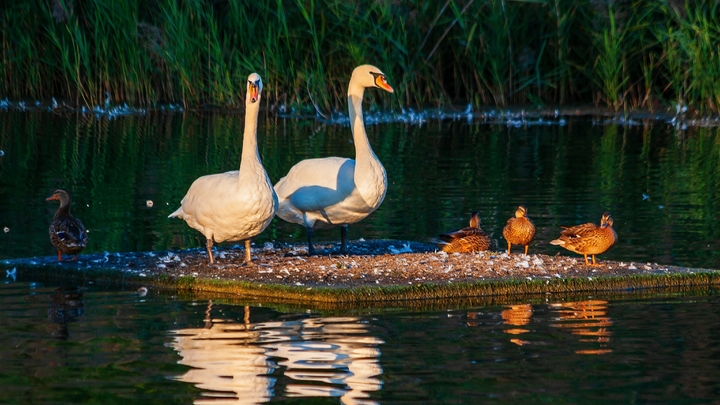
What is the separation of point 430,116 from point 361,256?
17.1m

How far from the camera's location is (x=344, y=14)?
27812mm

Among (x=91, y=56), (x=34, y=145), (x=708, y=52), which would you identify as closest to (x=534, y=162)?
(x=708, y=52)

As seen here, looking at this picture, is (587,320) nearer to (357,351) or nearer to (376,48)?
(357,351)

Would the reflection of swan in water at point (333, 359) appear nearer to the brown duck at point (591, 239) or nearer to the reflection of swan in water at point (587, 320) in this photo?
the reflection of swan in water at point (587, 320)

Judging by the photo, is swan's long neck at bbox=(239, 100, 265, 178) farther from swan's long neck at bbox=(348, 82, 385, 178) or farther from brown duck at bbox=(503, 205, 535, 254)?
brown duck at bbox=(503, 205, 535, 254)

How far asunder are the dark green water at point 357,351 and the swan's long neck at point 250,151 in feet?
4.20

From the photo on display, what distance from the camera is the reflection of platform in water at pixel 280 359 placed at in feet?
25.9

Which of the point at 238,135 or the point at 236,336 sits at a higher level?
the point at 238,135

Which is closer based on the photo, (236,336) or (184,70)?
(236,336)

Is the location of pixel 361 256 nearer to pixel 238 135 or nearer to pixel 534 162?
pixel 534 162

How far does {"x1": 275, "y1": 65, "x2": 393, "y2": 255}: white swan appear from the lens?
12.5m

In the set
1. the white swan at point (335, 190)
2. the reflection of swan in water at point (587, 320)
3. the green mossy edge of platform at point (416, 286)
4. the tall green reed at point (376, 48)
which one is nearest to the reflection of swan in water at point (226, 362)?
the green mossy edge of platform at point (416, 286)

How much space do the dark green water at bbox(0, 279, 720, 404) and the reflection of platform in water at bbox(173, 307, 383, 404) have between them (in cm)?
1

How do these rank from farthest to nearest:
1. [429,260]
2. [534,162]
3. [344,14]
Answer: [344,14] < [534,162] < [429,260]
